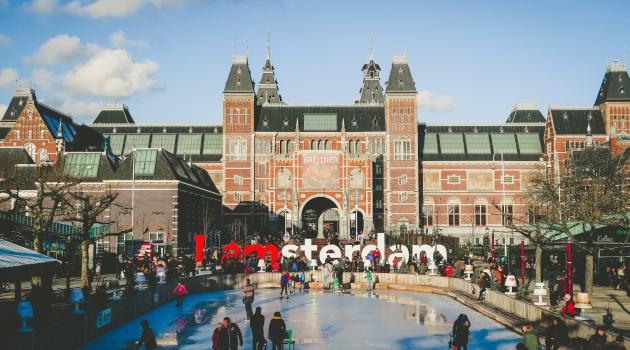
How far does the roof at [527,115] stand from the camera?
329ft

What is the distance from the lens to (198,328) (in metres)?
24.7

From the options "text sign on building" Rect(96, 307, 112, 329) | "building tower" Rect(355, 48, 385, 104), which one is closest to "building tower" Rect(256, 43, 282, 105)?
"building tower" Rect(355, 48, 385, 104)

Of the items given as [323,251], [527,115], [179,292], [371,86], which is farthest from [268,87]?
[179,292]

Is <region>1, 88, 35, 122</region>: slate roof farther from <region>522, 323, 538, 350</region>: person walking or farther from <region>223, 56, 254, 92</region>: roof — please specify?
<region>522, 323, 538, 350</region>: person walking

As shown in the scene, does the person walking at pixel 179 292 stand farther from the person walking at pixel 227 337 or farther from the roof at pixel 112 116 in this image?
the roof at pixel 112 116

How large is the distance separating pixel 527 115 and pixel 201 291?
241ft

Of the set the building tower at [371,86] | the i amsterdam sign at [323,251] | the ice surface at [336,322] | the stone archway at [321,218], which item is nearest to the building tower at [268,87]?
the building tower at [371,86]

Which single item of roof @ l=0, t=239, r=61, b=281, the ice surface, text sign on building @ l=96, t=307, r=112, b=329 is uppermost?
roof @ l=0, t=239, r=61, b=281

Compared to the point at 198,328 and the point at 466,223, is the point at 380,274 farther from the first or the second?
the point at 466,223

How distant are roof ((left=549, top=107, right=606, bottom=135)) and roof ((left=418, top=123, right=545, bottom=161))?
614 centimetres

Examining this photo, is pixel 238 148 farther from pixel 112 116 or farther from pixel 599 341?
pixel 599 341

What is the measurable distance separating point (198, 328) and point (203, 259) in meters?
29.1

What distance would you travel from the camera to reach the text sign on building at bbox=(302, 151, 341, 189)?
82.8 m

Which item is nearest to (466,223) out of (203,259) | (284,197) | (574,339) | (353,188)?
(353,188)
